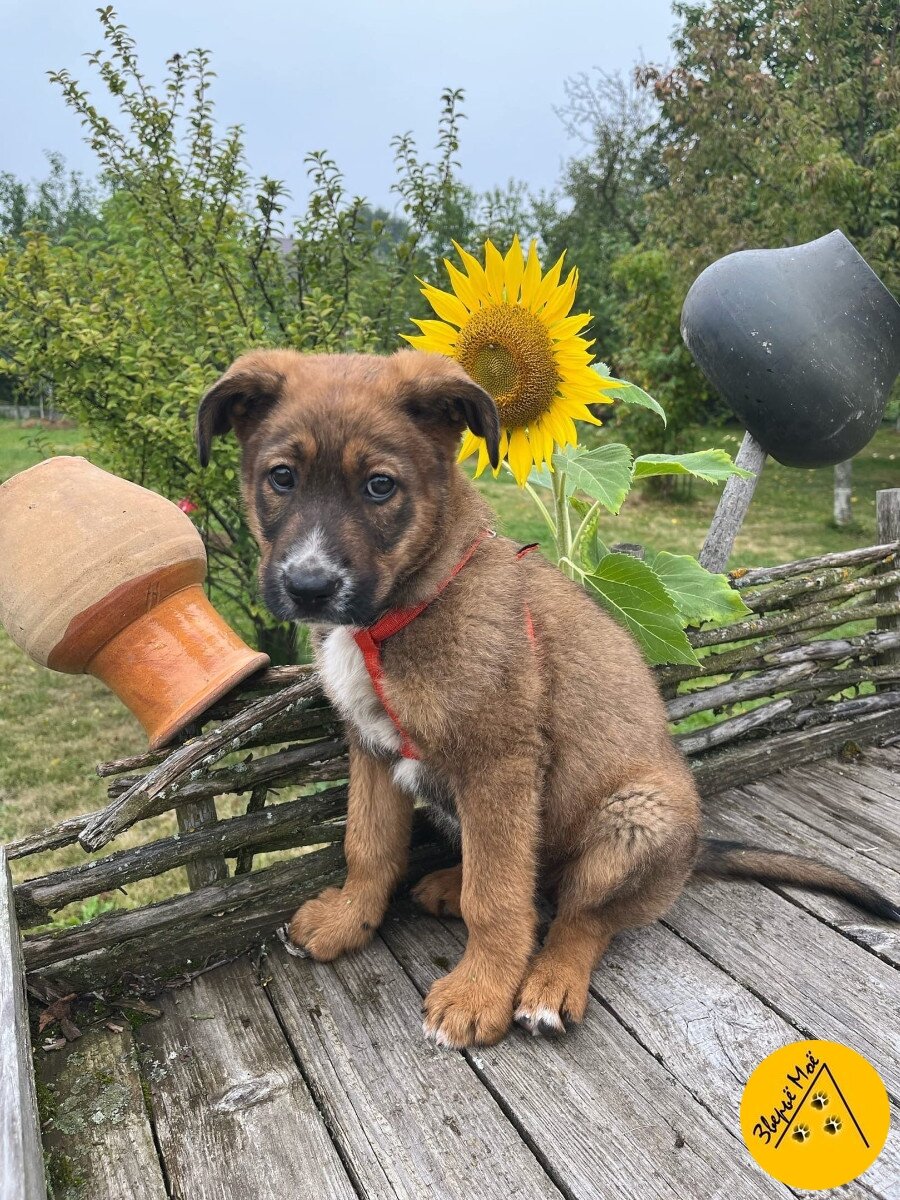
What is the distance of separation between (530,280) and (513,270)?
0.06m

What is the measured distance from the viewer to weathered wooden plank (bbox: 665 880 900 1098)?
2473mm

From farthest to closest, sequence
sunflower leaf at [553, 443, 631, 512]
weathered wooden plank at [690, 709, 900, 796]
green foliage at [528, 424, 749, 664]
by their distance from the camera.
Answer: weathered wooden plank at [690, 709, 900, 796] → green foliage at [528, 424, 749, 664] → sunflower leaf at [553, 443, 631, 512]

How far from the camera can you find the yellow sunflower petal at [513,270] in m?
2.66

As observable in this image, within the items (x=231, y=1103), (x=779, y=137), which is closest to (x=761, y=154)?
(x=779, y=137)

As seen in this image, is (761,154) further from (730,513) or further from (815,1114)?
(815,1114)

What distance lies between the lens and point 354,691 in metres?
2.53

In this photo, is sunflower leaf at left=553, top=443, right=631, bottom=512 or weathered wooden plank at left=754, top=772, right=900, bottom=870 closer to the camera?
sunflower leaf at left=553, top=443, right=631, bottom=512

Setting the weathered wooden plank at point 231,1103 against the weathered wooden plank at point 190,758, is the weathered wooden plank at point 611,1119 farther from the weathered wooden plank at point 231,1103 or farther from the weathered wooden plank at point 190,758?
the weathered wooden plank at point 190,758

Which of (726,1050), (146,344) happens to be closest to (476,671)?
(726,1050)

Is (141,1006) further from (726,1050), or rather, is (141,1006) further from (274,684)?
(726,1050)

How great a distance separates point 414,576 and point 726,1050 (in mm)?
1530

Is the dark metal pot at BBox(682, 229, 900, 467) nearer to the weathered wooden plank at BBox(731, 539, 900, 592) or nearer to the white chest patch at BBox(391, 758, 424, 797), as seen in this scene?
the weathered wooden plank at BBox(731, 539, 900, 592)

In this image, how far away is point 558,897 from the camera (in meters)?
2.78

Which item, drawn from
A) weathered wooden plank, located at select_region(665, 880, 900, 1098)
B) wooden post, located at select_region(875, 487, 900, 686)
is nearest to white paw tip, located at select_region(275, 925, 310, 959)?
weathered wooden plank, located at select_region(665, 880, 900, 1098)
